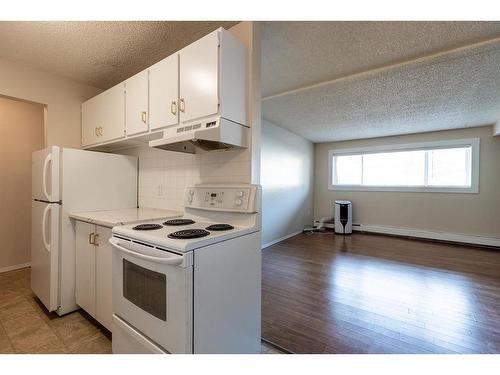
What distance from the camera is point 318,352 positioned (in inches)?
61.2

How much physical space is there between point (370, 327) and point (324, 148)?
4.67 meters

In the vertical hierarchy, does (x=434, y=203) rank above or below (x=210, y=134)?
below

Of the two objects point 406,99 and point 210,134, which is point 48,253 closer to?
point 210,134

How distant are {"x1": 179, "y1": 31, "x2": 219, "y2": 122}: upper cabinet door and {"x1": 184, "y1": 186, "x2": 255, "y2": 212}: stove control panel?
51cm

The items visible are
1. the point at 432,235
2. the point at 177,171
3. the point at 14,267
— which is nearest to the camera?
the point at 177,171

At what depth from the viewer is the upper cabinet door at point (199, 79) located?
4.51 ft

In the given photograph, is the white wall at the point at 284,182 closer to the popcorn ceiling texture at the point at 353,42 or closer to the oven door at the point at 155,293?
the popcorn ceiling texture at the point at 353,42

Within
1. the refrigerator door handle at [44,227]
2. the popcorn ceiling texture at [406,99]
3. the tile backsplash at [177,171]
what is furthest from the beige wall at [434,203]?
the refrigerator door handle at [44,227]

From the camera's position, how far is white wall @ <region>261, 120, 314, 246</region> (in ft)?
13.1

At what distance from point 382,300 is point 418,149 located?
3894 mm

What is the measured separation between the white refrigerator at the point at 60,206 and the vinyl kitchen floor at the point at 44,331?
0.32 ft

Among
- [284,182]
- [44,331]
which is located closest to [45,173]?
[44,331]

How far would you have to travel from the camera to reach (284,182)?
4.53 metres
